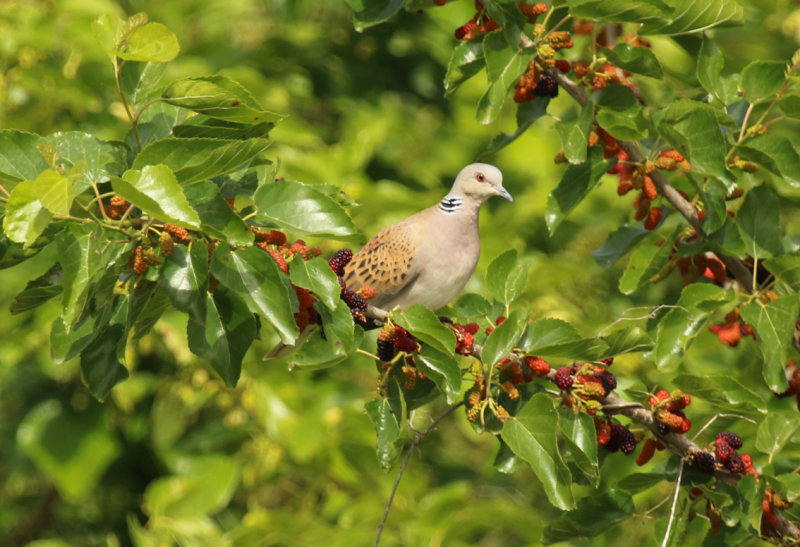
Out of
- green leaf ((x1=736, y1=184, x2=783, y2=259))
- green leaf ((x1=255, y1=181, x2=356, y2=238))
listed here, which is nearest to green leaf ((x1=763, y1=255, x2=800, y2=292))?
green leaf ((x1=736, y1=184, x2=783, y2=259))

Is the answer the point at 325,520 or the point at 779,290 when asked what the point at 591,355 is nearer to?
the point at 779,290

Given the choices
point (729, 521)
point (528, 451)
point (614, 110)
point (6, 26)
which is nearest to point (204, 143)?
point (528, 451)

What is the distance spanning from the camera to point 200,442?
16.8 ft

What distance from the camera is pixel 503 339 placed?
7.23 ft

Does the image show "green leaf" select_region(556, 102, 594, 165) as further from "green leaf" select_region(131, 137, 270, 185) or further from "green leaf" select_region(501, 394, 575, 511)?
"green leaf" select_region(131, 137, 270, 185)

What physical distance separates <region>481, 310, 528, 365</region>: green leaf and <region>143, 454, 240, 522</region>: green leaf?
2.99 m

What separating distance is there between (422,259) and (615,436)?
105 cm

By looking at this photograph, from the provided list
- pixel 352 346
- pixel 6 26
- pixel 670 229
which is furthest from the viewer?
pixel 6 26

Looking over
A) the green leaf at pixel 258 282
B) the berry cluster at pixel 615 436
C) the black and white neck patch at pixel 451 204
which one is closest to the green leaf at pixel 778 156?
the berry cluster at pixel 615 436

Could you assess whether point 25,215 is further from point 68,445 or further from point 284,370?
point 68,445

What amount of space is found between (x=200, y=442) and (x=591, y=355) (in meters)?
3.25

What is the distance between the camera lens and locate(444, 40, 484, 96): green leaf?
2.58 metres

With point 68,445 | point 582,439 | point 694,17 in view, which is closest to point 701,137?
point 694,17

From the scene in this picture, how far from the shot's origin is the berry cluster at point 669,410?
2322mm
